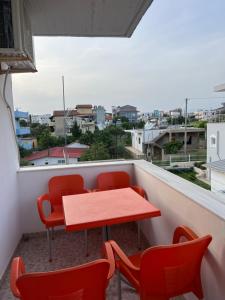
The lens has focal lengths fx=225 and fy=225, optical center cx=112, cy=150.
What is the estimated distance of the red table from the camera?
5.41 ft

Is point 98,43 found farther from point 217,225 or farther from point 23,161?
point 217,225

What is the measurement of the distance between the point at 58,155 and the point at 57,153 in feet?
0.10

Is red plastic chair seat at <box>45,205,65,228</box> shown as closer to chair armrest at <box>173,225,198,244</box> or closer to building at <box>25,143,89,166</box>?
building at <box>25,143,89,166</box>

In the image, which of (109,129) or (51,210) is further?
(109,129)

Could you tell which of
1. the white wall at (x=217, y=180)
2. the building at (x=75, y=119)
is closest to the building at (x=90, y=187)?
the white wall at (x=217, y=180)

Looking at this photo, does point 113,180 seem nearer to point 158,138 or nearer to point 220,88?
point 158,138

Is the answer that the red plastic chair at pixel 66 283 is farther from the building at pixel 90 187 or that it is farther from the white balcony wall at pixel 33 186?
the white balcony wall at pixel 33 186

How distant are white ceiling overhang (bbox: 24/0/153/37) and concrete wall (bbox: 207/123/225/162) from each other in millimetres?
1300

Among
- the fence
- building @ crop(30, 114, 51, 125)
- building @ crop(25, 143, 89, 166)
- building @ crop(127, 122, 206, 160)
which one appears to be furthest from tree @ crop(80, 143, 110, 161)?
the fence

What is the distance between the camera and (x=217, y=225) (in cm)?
126

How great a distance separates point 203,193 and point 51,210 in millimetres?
1800

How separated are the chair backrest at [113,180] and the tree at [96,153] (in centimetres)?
41

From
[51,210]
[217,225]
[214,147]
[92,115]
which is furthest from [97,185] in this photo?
[217,225]

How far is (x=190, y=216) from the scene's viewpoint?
157 centimetres
